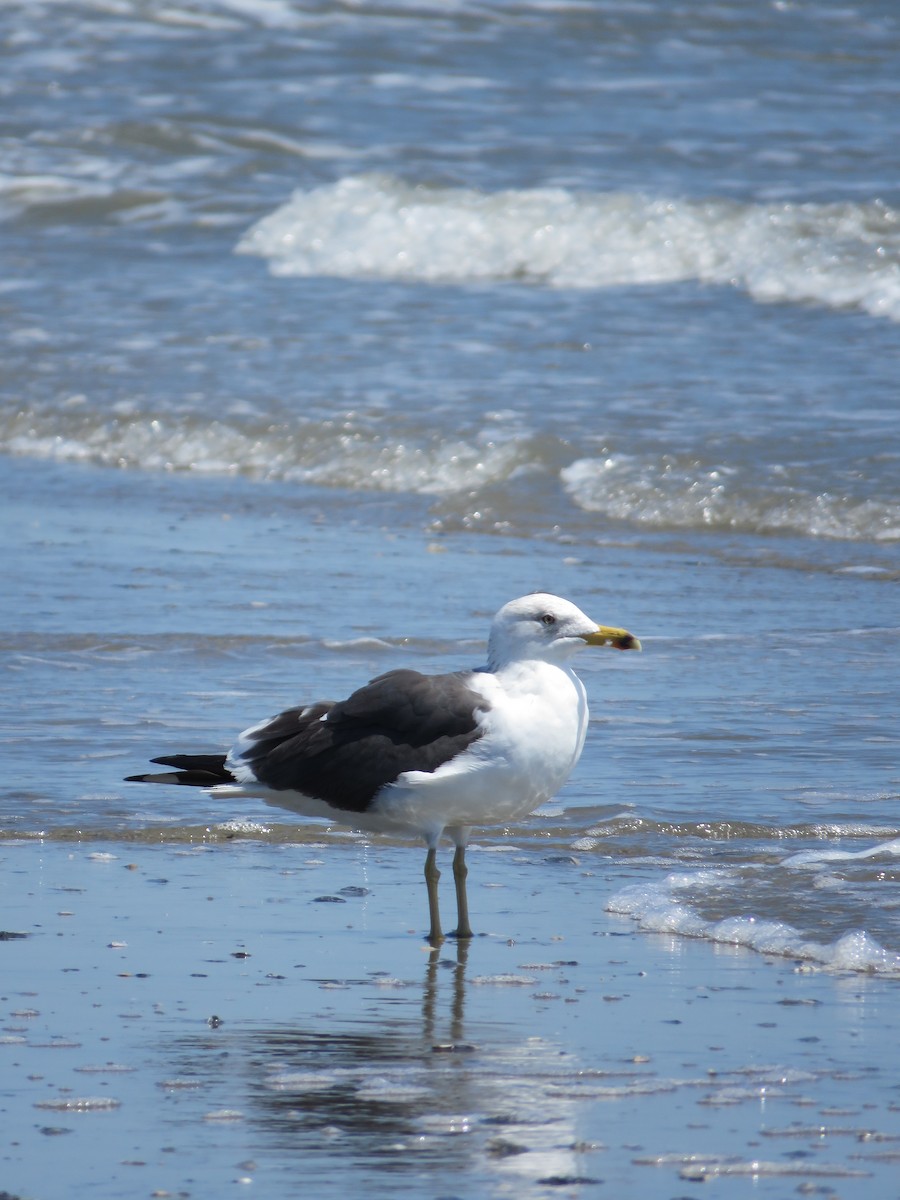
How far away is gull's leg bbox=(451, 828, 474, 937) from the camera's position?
432 cm

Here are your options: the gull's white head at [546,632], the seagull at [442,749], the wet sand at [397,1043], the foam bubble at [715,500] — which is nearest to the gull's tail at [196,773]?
the seagull at [442,749]

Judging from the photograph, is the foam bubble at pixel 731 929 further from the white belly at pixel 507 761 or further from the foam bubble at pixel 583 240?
the foam bubble at pixel 583 240

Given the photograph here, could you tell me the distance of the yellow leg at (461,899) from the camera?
170 inches

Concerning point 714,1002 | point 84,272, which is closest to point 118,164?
point 84,272

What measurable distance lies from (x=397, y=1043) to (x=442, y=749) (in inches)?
35.4

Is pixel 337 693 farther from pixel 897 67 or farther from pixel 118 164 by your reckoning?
pixel 897 67

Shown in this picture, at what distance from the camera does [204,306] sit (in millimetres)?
13648

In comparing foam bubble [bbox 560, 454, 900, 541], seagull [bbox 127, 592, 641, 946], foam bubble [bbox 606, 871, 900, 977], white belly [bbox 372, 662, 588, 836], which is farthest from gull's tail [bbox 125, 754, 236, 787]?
foam bubble [bbox 560, 454, 900, 541]

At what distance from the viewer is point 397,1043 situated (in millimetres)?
3613

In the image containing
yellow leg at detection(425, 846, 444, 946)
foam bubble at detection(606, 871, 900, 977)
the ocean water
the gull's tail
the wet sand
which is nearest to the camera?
the wet sand

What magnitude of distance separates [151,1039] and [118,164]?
14.6 metres

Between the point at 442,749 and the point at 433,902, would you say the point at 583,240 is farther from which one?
the point at 433,902

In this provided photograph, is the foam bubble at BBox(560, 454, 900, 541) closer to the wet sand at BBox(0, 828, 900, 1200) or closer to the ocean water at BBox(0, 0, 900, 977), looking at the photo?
the ocean water at BBox(0, 0, 900, 977)

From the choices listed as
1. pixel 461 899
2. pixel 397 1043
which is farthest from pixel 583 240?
pixel 397 1043
